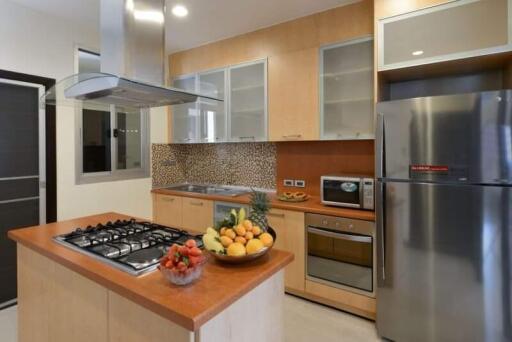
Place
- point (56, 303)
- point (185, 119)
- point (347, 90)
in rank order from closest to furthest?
point (56, 303)
point (347, 90)
point (185, 119)

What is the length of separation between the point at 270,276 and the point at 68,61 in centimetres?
292

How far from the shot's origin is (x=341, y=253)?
245cm

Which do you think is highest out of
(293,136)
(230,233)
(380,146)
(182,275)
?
(293,136)

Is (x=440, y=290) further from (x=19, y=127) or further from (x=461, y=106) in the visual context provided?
(x=19, y=127)

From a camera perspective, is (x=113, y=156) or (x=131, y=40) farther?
(x=113, y=156)

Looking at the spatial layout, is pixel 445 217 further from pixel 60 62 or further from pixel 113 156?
pixel 60 62

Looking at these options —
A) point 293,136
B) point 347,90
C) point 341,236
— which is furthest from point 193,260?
point 347,90

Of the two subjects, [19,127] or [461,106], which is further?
[19,127]

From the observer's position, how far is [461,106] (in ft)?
5.79

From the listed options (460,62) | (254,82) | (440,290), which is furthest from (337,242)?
(254,82)

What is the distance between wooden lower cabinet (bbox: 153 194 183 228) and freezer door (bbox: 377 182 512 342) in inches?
89.2

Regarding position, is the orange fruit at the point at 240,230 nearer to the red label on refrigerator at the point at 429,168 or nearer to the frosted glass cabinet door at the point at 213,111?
the red label on refrigerator at the point at 429,168

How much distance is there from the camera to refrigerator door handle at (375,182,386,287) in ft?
6.79

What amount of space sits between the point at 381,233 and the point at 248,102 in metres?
1.91
